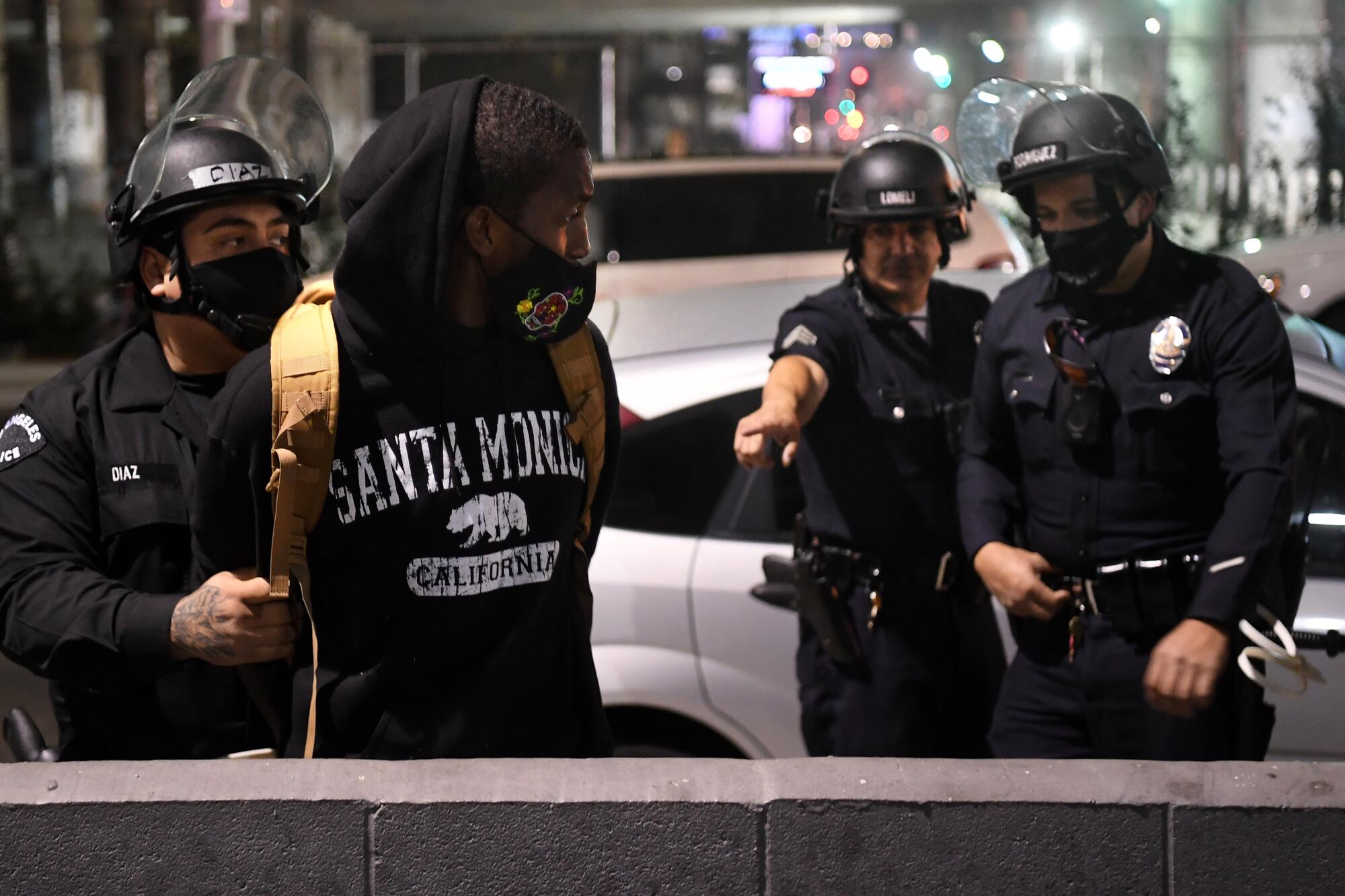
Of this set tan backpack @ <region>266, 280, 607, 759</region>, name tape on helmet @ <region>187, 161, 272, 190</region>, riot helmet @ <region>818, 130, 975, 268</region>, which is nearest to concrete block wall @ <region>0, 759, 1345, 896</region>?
tan backpack @ <region>266, 280, 607, 759</region>

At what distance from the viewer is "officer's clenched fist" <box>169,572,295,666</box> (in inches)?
88.5

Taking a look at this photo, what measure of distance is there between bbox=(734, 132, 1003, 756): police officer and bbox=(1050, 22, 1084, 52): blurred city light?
1073cm

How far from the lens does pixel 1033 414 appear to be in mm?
3172

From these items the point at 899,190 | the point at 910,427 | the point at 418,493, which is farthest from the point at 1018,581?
the point at 418,493

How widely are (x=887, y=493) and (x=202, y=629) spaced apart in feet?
5.65

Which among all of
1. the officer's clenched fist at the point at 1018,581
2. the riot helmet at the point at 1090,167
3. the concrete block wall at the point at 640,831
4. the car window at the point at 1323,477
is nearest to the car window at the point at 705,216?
the car window at the point at 1323,477

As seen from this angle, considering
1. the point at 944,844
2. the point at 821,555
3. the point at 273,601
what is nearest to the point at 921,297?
the point at 821,555

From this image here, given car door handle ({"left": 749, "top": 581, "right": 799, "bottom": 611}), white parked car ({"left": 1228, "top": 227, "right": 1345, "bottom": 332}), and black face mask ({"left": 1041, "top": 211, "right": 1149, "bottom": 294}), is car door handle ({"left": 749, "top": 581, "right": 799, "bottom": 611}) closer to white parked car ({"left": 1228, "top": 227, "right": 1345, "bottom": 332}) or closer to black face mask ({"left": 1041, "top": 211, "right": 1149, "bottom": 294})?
black face mask ({"left": 1041, "top": 211, "right": 1149, "bottom": 294})

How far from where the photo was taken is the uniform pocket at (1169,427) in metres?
2.99

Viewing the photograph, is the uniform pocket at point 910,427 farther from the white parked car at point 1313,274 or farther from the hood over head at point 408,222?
the white parked car at point 1313,274

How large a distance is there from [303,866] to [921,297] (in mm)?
2097

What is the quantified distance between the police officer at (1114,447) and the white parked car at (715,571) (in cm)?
68

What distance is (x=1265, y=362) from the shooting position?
2.92 metres

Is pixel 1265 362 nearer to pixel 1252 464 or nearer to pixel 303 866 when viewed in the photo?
pixel 1252 464
